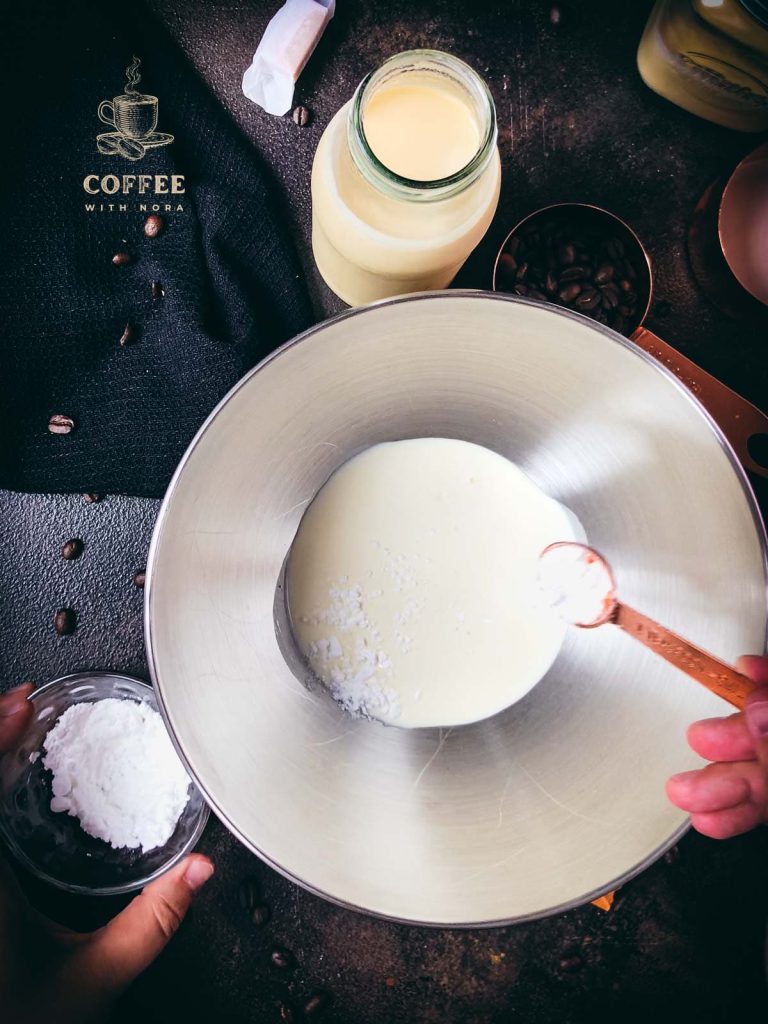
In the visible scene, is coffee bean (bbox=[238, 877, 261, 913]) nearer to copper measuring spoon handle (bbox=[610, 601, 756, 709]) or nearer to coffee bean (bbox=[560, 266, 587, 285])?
copper measuring spoon handle (bbox=[610, 601, 756, 709])

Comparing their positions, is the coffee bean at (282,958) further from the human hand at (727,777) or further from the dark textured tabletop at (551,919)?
the human hand at (727,777)

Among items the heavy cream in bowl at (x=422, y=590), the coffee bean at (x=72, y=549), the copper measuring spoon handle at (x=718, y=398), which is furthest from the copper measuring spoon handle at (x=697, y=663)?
the coffee bean at (x=72, y=549)

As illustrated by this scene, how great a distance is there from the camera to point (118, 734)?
2.67 feet

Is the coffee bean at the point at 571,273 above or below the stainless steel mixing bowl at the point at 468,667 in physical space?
above

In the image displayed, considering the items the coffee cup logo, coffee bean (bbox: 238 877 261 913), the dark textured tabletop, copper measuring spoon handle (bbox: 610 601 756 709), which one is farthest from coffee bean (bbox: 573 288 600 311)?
coffee bean (bbox: 238 877 261 913)

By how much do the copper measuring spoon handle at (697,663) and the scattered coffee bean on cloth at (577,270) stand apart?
363mm

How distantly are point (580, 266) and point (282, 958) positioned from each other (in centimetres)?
81

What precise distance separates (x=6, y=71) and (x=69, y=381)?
1.08 feet

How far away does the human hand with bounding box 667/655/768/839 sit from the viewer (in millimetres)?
570

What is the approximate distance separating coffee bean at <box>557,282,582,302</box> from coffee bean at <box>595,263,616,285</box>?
0.02 m

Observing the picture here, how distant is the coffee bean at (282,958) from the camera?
82 centimetres

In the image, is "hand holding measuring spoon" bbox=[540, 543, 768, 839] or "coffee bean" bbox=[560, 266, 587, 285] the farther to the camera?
"coffee bean" bbox=[560, 266, 587, 285]

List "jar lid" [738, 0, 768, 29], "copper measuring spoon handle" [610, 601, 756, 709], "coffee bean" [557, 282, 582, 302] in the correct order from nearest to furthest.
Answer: "copper measuring spoon handle" [610, 601, 756, 709], "jar lid" [738, 0, 768, 29], "coffee bean" [557, 282, 582, 302]

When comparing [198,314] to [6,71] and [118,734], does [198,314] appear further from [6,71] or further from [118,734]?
[118,734]
